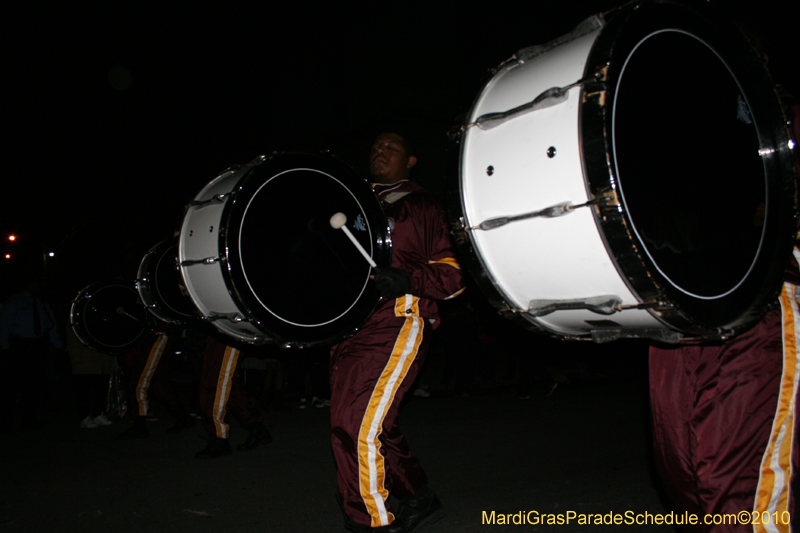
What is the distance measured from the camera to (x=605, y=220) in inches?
53.6

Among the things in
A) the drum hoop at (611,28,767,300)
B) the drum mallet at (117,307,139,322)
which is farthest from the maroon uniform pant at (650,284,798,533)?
the drum mallet at (117,307,139,322)

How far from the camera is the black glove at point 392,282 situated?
235 cm

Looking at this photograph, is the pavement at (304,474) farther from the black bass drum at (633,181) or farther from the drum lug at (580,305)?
the black bass drum at (633,181)

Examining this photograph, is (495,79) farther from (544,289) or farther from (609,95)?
(544,289)

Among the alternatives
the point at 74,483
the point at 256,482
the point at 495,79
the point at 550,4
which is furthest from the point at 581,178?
the point at 550,4

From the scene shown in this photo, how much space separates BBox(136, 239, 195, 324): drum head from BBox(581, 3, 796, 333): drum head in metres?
3.77

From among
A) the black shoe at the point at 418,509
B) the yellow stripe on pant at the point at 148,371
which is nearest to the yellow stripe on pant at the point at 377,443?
the black shoe at the point at 418,509

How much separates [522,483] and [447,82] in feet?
36.4

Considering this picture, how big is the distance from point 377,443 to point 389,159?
149 centimetres

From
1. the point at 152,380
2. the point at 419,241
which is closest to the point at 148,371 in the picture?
the point at 152,380

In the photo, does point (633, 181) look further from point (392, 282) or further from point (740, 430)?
point (392, 282)

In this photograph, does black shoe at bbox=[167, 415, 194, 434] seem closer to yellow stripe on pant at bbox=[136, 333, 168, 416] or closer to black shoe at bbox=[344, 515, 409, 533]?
yellow stripe on pant at bbox=[136, 333, 168, 416]

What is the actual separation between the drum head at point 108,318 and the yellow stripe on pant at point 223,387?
5.99 feet

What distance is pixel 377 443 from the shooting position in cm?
246
